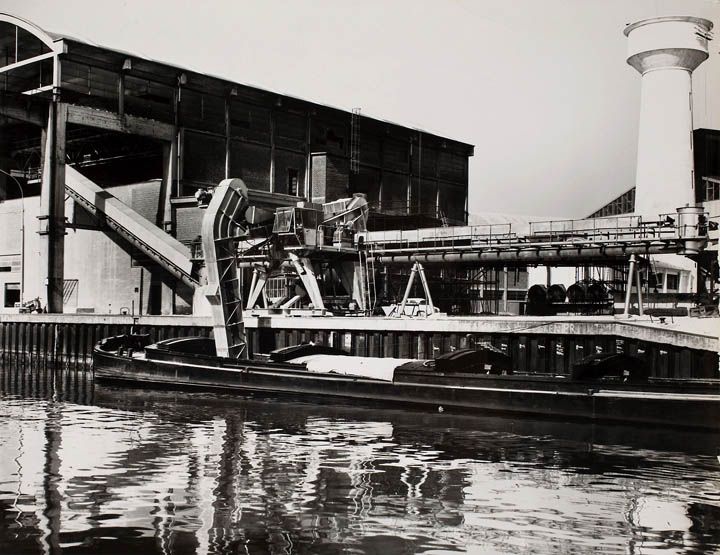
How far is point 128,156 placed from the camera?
61.2 metres

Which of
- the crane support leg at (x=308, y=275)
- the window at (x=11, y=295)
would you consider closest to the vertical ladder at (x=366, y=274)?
the crane support leg at (x=308, y=275)

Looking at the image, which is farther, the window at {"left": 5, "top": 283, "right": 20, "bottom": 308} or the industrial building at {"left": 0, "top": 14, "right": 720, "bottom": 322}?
the window at {"left": 5, "top": 283, "right": 20, "bottom": 308}

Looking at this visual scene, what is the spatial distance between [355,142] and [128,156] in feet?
62.6

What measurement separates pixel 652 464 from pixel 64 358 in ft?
120

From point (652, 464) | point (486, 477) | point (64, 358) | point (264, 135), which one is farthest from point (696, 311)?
point (264, 135)

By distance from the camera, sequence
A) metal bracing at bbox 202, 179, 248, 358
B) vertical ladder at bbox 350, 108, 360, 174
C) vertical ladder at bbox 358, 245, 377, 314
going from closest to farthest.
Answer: metal bracing at bbox 202, 179, 248, 358
vertical ladder at bbox 358, 245, 377, 314
vertical ladder at bbox 350, 108, 360, 174

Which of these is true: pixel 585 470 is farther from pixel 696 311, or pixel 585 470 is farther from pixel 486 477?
pixel 696 311

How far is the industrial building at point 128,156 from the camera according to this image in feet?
170

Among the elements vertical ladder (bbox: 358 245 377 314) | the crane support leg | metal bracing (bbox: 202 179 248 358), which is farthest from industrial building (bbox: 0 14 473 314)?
metal bracing (bbox: 202 179 248 358)

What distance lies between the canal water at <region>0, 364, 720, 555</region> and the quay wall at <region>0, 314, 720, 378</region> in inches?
243

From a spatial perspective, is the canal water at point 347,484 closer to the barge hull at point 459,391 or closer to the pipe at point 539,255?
the barge hull at point 459,391

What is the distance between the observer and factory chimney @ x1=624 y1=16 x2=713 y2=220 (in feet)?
160

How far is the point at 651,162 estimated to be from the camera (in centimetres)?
5056

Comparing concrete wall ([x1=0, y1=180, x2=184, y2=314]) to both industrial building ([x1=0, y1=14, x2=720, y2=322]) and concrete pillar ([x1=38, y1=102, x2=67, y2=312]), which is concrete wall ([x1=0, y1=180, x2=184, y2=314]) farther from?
concrete pillar ([x1=38, y1=102, x2=67, y2=312])
